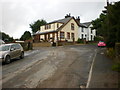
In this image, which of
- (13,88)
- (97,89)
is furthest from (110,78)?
(13,88)

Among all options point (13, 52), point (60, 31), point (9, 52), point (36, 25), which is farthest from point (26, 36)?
point (9, 52)

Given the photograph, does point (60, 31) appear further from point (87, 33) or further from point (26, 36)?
point (26, 36)

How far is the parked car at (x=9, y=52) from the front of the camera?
14117 mm

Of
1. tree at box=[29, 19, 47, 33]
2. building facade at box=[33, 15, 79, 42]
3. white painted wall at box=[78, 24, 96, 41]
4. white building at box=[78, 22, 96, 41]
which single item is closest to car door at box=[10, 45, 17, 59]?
building facade at box=[33, 15, 79, 42]

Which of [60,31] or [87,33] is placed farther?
[87,33]

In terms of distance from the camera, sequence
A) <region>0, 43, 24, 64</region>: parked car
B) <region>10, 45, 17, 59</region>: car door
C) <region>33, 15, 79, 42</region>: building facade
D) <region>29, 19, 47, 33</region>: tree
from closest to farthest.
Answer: <region>0, 43, 24, 64</region>: parked car → <region>10, 45, 17, 59</region>: car door → <region>33, 15, 79, 42</region>: building facade → <region>29, 19, 47, 33</region>: tree

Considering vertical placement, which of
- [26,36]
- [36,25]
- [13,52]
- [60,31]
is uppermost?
[36,25]

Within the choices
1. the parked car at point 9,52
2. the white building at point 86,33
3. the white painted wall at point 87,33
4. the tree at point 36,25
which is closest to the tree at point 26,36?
the tree at point 36,25

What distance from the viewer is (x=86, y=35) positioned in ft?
177

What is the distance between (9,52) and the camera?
15.0 meters

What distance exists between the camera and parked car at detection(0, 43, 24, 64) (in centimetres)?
1412

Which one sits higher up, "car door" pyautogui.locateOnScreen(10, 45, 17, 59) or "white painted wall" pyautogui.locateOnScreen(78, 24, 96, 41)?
"white painted wall" pyautogui.locateOnScreen(78, 24, 96, 41)

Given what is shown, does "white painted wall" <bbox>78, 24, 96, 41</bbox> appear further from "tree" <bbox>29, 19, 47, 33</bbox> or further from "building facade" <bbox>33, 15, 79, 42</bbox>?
"tree" <bbox>29, 19, 47, 33</bbox>

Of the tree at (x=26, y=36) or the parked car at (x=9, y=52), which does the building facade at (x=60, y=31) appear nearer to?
the tree at (x=26, y=36)
